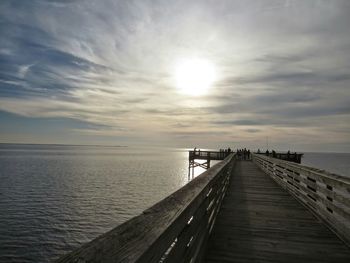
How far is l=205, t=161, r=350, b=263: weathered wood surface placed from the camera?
4.34 metres

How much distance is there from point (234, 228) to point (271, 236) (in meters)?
0.77

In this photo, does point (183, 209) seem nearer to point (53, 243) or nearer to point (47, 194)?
point (53, 243)

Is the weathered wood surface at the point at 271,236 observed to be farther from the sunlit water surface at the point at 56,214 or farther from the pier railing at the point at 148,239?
the sunlit water surface at the point at 56,214

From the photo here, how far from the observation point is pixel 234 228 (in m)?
5.81

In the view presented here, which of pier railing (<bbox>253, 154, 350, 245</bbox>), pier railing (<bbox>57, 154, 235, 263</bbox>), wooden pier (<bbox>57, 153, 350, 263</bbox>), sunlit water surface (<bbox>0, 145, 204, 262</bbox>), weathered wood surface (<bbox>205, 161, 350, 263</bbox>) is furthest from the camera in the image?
sunlit water surface (<bbox>0, 145, 204, 262</bbox>)

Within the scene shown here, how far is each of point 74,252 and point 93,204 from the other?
2575 centimetres

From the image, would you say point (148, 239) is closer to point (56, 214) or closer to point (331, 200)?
point (331, 200)

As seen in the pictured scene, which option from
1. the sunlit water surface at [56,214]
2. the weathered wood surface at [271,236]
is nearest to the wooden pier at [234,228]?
the weathered wood surface at [271,236]

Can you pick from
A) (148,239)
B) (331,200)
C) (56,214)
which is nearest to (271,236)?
(331,200)

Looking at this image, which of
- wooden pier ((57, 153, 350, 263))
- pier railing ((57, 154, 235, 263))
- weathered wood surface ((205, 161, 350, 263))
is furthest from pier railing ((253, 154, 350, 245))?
pier railing ((57, 154, 235, 263))

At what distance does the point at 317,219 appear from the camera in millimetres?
6582

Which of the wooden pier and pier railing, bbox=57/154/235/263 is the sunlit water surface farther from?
pier railing, bbox=57/154/235/263

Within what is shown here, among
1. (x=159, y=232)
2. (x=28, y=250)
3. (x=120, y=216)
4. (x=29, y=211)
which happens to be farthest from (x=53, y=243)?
(x=159, y=232)

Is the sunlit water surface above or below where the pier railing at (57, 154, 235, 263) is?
below
